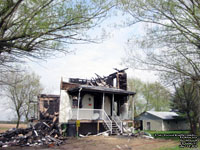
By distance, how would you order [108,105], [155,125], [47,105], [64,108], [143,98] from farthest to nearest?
[143,98] → [155,125] → [47,105] → [108,105] → [64,108]

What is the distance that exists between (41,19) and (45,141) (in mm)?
9297

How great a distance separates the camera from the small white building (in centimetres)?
3472

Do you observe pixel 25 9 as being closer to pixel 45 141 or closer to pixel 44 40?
pixel 44 40

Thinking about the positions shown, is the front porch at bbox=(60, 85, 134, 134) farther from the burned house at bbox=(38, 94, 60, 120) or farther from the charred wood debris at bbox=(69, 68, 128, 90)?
the burned house at bbox=(38, 94, 60, 120)

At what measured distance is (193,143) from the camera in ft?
35.0

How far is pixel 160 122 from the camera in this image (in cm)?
3469

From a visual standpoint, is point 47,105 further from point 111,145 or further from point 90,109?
point 111,145

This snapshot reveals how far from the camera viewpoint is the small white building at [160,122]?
34719 millimetres

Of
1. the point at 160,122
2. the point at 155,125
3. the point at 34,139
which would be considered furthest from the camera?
the point at 155,125

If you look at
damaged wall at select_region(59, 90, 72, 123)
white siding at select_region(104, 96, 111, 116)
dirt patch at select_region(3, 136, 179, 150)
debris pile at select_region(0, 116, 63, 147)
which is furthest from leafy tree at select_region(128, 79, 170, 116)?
dirt patch at select_region(3, 136, 179, 150)

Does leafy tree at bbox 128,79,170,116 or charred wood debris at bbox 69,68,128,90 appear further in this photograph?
leafy tree at bbox 128,79,170,116

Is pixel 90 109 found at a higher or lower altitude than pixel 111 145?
higher

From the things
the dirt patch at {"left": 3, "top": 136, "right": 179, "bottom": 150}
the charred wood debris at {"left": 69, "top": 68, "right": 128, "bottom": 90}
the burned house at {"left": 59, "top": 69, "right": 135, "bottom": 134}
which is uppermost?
the charred wood debris at {"left": 69, "top": 68, "right": 128, "bottom": 90}

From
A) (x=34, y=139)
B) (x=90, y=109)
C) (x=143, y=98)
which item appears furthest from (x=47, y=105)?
(x=143, y=98)
